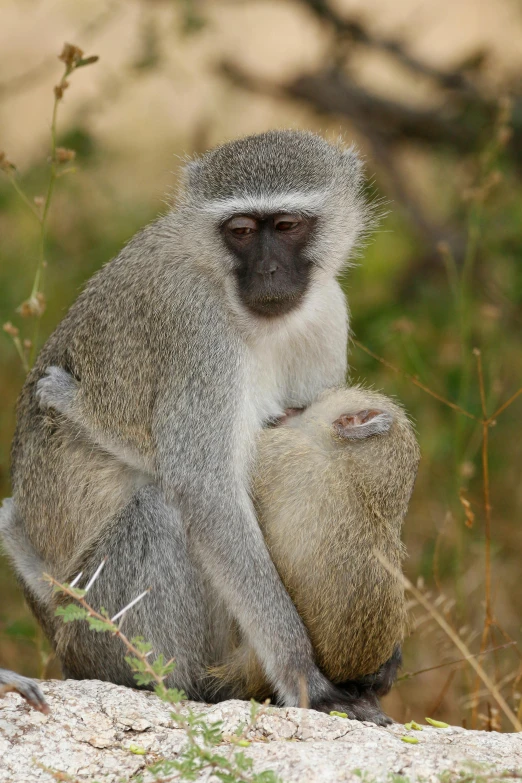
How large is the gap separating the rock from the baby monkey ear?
1.15 meters

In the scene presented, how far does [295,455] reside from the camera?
4.43 metres

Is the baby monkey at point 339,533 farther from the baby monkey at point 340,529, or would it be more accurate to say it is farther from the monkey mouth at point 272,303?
the monkey mouth at point 272,303

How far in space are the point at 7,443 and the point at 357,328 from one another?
2.73 m

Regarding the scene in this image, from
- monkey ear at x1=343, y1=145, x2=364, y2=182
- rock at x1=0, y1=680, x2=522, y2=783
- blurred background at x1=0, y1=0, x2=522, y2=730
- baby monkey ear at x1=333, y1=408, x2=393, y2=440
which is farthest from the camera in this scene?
blurred background at x1=0, y1=0, x2=522, y2=730

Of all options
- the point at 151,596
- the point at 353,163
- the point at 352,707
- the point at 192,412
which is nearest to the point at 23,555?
the point at 151,596

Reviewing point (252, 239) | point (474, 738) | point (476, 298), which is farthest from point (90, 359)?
point (476, 298)

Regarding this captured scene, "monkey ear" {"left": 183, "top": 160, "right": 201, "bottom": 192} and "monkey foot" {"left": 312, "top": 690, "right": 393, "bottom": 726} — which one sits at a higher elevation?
"monkey ear" {"left": 183, "top": 160, "right": 201, "bottom": 192}

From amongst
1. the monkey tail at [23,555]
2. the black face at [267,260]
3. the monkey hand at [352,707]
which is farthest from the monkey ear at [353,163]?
the monkey hand at [352,707]

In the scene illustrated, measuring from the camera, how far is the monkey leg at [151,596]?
4.30m

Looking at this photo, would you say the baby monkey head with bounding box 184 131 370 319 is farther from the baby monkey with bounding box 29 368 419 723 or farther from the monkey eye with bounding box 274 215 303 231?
the baby monkey with bounding box 29 368 419 723

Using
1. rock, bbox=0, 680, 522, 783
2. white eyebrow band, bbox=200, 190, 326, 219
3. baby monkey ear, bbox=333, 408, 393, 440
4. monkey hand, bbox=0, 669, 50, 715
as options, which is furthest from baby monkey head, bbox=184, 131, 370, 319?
monkey hand, bbox=0, 669, 50, 715

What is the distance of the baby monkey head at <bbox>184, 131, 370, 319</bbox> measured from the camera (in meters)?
4.55

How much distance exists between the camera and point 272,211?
4543 millimetres

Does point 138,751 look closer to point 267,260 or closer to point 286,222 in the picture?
point 267,260
